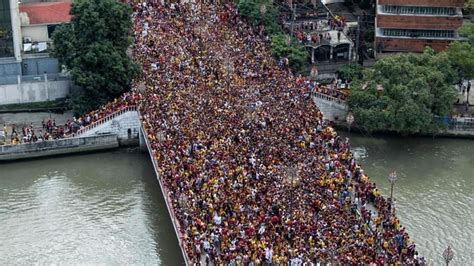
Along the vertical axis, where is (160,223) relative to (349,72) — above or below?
below

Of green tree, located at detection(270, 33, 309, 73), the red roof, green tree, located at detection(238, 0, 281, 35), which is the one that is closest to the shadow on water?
green tree, located at detection(270, 33, 309, 73)

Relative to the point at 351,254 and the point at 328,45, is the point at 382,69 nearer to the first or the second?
the point at 328,45

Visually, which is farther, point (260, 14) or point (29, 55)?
point (260, 14)

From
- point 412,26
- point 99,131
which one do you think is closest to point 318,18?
point 412,26

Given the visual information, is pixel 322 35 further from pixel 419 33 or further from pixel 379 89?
pixel 379 89

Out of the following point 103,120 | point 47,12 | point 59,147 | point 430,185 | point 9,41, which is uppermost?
point 47,12

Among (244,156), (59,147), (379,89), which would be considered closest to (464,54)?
(379,89)
